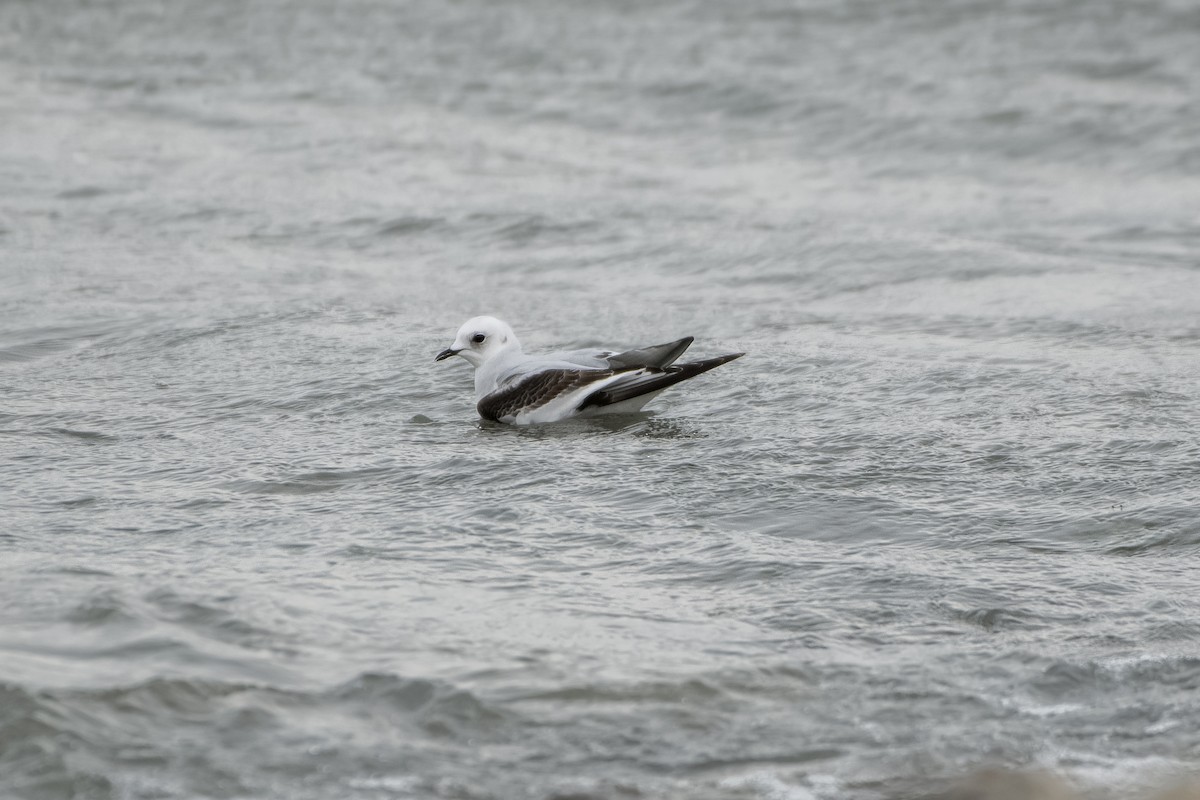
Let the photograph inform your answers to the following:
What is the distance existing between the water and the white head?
0.29 metres

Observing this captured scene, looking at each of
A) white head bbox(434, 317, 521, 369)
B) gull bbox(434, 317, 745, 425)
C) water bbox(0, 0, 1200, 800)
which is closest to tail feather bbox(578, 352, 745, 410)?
gull bbox(434, 317, 745, 425)

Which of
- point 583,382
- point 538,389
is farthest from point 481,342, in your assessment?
point 583,382

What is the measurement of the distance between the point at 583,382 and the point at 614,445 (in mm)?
468

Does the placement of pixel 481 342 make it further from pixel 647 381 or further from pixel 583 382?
pixel 647 381

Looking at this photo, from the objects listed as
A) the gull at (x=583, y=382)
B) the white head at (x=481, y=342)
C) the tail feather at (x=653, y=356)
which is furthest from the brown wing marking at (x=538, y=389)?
the white head at (x=481, y=342)

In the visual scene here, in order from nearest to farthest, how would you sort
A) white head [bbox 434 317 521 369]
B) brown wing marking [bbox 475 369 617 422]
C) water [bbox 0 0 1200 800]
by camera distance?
water [bbox 0 0 1200 800] → brown wing marking [bbox 475 369 617 422] → white head [bbox 434 317 521 369]

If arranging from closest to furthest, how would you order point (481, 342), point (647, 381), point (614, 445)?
1. point (614, 445)
2. point (647, 381)
3. point (481, 342)

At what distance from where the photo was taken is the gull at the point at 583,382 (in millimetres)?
7867

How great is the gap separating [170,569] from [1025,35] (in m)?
14.6

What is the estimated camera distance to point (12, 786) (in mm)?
4379

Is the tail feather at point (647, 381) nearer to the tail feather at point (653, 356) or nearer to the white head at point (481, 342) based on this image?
the tail feather at point (653, 356)

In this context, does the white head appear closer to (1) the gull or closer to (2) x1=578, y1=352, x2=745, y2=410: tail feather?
(1) the gull

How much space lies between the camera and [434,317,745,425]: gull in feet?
25.8

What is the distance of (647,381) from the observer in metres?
7.86
